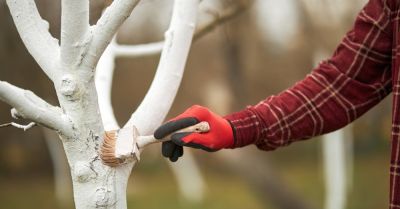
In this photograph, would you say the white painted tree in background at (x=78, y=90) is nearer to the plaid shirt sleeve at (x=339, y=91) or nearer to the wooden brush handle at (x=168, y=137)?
the wooden brush handle at (x=168, y=137)

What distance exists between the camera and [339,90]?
1325mm

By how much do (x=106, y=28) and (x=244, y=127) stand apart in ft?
1.28

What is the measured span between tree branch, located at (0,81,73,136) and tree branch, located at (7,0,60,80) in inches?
2.9

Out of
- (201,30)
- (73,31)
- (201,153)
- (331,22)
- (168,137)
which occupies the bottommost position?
(168,137)

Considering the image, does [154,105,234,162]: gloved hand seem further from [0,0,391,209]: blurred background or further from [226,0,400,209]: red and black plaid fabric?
[0,0,391,209]: blurred background

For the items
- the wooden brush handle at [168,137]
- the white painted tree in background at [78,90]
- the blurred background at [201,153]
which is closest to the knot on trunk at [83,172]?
the white painted tree in background at [78,90]

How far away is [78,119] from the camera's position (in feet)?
3.31

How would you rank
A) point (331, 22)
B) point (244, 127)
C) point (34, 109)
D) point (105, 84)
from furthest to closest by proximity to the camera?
point (331, 22), point (105, 84), point (244, 127), point (34, 109)

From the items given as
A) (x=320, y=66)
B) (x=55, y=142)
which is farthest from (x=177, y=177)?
(x=320, y=66)

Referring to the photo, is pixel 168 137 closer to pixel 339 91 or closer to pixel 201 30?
pixel 339 91

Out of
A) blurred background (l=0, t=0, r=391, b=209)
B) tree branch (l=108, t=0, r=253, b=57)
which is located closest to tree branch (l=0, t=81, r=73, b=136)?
tree branch (l=108, t=0, r=253, b=57)

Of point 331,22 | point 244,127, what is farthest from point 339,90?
point 331,22

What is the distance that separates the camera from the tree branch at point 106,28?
39.2 inches

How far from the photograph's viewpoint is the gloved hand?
3.60 feet
